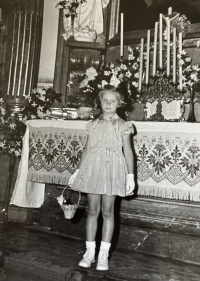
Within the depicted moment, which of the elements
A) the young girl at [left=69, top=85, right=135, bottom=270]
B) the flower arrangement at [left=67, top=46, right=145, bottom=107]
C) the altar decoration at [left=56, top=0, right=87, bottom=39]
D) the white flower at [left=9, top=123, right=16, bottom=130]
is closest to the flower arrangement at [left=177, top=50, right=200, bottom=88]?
the flower arrangement at [left=67, top=46, right=145, bottom=107]

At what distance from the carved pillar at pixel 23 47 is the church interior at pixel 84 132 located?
1cm

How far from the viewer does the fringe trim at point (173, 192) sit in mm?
2995

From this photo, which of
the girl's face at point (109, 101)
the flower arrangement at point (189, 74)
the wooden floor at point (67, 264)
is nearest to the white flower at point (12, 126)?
the wooden floor at point (67, 264)

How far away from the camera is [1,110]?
4730 mm

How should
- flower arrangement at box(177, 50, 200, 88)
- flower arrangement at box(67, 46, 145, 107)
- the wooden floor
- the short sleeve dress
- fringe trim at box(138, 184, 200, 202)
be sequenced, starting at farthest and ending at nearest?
flower arrangement at box(67, 46, 145, 107) < flower arrangement at box(177, 50, 200, 88) < fringe trim at box(138, 184, 200, 202) < the short sleeve dress < the wooden floor

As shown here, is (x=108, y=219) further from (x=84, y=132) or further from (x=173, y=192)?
(x=84, y=132)

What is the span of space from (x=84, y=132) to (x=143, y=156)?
2.28 feet

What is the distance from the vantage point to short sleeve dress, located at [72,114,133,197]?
2.89 metres

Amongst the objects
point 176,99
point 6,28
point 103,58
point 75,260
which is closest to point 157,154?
point 176,99

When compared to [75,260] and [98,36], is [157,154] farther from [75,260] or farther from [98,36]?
[98,36]

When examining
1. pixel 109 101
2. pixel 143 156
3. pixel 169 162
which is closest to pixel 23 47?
pixel 109 101

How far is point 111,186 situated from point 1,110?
246 centimetres

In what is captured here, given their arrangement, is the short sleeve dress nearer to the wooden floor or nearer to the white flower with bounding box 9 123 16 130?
the wooden floor

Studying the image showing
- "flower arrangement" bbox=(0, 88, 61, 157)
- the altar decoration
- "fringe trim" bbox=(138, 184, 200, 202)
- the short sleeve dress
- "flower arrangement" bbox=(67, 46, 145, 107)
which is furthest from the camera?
the altar decoration
